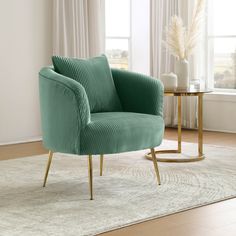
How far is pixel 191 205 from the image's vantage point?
11.2 ft

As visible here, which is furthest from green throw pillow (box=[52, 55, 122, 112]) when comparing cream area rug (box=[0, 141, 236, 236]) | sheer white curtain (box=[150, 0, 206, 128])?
sheer white curtain (box=[150, 0, 206, 128])

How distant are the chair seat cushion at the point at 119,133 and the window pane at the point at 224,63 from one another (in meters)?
2.80

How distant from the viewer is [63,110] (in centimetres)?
362

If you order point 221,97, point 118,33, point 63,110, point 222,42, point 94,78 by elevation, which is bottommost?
point 221,97

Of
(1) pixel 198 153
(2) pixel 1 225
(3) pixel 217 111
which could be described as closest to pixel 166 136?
(3) pixel 217 111

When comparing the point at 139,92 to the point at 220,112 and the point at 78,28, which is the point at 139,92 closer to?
the point at 78,28

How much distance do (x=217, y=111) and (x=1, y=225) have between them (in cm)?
397

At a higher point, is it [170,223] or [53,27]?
[53,27]

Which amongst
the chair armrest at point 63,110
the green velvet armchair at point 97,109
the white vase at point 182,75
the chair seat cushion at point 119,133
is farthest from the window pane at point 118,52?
the chair armrest at point 63,110

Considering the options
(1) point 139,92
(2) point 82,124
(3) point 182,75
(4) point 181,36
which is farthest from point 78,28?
(2) point 82,124

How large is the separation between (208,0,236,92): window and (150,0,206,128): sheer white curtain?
0.21 meters

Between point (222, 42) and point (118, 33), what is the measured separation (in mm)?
1238

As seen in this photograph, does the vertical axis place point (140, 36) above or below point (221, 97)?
above

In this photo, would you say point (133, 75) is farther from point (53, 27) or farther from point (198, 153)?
point (53, 27)
